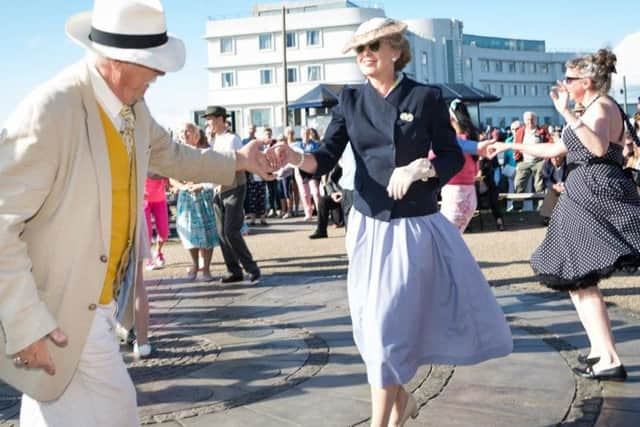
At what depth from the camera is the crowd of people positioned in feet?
7.95

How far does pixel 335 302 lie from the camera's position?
7348mm

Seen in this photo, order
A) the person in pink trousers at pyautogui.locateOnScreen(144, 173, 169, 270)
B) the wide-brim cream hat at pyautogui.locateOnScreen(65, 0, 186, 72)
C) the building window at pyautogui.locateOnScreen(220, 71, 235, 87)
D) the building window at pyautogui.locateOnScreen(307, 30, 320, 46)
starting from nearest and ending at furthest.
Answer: the wide-brim cream hat at pyautogui.locateOnScreen(65, 0, 186, 72) → the person in pink trousers at pyautogui.locateOnScreen(144, 173, 169, 270) → the building window at pyautogui.locateOnScreen(307, 30, 320, 46) → the building window at pyautogui.locateOnScreen(220, 71, 235, 87)

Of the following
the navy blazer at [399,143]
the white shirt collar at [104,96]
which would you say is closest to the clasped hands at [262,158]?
the navy blazer at [399,143]

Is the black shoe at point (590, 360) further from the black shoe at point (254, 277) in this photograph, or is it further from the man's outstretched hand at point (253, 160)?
the black shoe at point (254, 277)

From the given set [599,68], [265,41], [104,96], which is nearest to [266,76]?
[265,41]

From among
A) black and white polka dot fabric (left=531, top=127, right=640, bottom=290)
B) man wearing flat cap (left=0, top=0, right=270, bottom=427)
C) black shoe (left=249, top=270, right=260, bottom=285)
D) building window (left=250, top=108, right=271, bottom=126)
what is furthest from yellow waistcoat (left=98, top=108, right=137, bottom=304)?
building window (left=250, top=108, right=271, bottom=126)

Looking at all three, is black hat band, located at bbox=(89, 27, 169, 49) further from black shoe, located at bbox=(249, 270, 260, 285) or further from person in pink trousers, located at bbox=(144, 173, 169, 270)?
person in pink trousers, located at bbox=(144, 173, 169, 270)

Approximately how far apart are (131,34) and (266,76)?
79.2 metres

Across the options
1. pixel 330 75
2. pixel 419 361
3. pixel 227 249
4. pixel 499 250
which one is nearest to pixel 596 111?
pixel 419 361

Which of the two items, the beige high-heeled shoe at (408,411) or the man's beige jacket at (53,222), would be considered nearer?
the man's beige jacket at (53,222)

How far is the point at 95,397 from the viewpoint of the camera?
8.36ft

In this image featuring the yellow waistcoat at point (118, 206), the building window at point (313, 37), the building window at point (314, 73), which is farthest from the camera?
the building window at point (313, 37)

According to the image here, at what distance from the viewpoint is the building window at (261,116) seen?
258 ft

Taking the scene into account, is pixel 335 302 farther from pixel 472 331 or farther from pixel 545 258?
pixel 472 331
